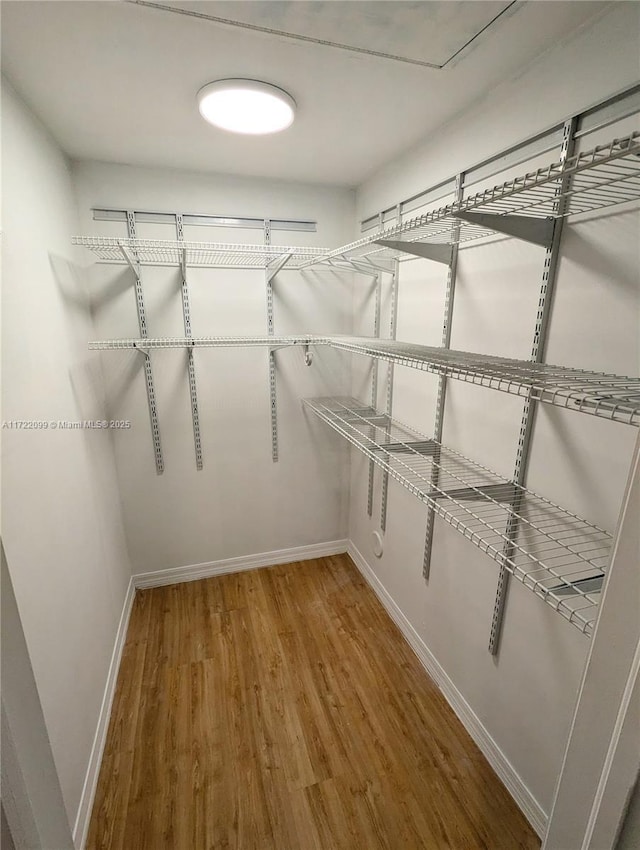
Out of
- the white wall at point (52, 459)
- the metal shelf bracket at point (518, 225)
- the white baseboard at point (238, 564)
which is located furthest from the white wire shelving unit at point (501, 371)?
the white baseboard at point (238, 564)

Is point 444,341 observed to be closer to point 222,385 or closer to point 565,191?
point 565,191

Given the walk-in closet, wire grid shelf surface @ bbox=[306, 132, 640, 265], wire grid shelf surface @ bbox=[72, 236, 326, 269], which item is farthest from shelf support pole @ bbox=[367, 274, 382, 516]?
wire grid shelf surface @ bbox=[306, 132, 640, 265]

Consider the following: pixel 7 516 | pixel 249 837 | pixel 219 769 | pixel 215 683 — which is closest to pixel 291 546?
pixel 215 683

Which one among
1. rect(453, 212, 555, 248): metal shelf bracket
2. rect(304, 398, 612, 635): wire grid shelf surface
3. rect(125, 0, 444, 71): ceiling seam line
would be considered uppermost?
rect(125, 0, 444, 71): ceiling seam line

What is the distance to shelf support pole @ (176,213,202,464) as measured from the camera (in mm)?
2053

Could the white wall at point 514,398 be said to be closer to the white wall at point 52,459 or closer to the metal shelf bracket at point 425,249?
the metal shelf bracket at point 425,249

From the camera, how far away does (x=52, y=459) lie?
132 centimetres

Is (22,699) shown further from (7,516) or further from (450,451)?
(450,451)

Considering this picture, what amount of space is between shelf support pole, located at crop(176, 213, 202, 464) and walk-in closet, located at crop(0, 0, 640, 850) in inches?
0.6

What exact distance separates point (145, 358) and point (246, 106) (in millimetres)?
1287

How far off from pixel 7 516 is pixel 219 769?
124cm

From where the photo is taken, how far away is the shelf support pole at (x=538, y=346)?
1053 mm

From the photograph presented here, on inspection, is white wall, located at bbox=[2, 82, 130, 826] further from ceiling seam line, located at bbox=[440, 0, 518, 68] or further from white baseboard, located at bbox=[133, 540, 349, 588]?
ceiling seam line, located at bbox=[440, 0, 518, 68]

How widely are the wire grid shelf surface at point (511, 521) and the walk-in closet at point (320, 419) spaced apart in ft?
0.04
